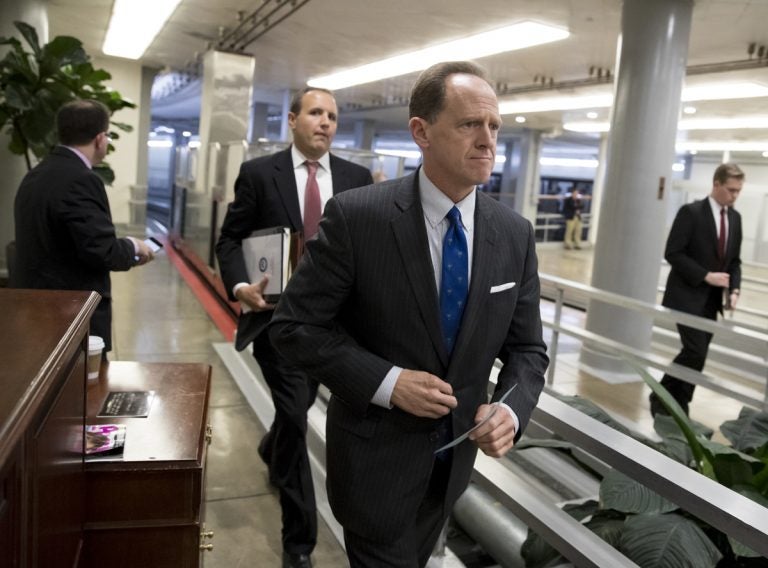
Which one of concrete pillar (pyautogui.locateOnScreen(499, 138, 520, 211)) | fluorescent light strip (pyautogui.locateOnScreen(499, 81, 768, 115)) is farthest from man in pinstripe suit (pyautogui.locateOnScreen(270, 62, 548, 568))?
concrete pillar (pyautogui.locateOnScreen(499, 138, 520, 211))

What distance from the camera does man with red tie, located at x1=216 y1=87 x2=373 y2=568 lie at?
240cm

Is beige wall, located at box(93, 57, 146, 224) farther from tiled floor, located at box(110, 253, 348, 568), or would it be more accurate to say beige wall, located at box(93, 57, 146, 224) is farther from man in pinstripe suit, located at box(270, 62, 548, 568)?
man in pinstripe suit, located at box(270, 62, 548, 568)

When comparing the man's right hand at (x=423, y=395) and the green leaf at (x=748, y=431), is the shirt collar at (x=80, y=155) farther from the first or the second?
the green leaf at (x=748, y=431)

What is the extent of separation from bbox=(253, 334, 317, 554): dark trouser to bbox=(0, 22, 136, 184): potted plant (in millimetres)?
4090

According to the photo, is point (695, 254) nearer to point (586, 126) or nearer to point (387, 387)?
point (387, 387)

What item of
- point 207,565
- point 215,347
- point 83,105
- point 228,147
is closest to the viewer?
point 207,565

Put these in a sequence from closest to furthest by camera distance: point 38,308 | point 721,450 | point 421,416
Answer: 1. point 38,308
2. point 421,416
3. point 721,450

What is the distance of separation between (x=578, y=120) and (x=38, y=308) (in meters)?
Result: 15.9

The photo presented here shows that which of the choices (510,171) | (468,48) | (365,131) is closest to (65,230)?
(468,48)

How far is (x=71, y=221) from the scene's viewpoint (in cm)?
275

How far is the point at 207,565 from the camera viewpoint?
98.0 inches

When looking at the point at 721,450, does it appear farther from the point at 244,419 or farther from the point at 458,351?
the point at 244,419

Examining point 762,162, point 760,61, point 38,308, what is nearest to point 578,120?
point 762,162

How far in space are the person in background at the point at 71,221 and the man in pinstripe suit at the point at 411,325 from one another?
161cm
